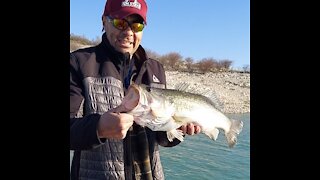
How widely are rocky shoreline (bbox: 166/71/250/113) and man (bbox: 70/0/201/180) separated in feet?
41.2

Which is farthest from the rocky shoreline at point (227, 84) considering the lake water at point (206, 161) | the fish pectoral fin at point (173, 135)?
the fish pectoral fin at point (173, 135)

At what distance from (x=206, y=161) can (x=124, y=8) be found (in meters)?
7.44

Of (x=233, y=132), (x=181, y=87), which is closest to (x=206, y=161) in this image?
Result: (x=233, y=132)

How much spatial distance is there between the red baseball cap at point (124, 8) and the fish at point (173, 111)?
452mm

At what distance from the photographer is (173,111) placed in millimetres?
2441

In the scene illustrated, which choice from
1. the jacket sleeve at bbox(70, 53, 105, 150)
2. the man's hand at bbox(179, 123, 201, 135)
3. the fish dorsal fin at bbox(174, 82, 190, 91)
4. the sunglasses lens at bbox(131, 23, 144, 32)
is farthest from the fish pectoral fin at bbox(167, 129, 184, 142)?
the sunglasses lens at bbox(131, 23, 144, 32)

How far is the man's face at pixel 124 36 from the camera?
2.29 metres
